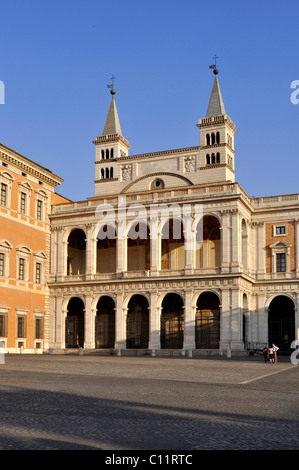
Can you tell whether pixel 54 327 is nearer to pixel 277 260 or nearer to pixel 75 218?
pixel 75 218

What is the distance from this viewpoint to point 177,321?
5206cm

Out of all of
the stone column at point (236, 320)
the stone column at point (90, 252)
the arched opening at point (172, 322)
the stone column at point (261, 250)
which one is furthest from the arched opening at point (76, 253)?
the stone column at point (236, 320)

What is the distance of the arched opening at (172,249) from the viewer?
5444 cm

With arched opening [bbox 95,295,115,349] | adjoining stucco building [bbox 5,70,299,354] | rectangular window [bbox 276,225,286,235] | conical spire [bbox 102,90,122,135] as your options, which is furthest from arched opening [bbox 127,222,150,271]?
conical spire [bbox 102,90,122,135]

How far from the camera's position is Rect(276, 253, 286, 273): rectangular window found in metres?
52.3

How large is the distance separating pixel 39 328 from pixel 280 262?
2127 cm

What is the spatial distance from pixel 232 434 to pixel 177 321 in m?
42.6

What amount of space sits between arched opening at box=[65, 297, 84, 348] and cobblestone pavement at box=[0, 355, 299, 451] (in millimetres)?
35104

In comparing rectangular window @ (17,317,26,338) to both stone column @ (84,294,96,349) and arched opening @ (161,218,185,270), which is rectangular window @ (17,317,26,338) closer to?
stone column @ (84,294,96,349)

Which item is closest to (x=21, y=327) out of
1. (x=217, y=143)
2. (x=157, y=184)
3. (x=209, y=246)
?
(x=209, y=246)

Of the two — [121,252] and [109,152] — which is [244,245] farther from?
[109,152]

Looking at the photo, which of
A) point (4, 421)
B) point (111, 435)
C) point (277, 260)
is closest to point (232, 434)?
point (111, 435)

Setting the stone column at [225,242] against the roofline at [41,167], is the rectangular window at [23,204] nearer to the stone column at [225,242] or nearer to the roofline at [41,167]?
the roofline at [41,167]

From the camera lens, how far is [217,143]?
197 feet
